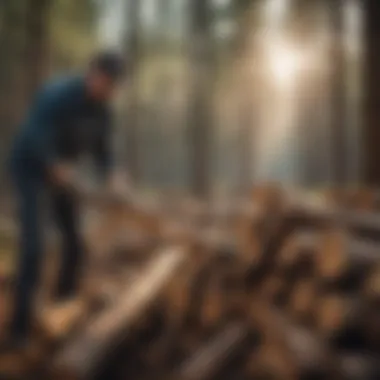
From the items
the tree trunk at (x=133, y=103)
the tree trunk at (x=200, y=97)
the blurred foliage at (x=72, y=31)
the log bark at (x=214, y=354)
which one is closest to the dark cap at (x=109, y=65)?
the log bark at (x=214, y=354)

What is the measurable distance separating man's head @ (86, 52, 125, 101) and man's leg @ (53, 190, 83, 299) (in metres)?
0.35

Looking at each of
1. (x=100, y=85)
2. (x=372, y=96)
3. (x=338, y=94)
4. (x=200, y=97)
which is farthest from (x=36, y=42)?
(x=100, y=85)

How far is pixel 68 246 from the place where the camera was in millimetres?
2627

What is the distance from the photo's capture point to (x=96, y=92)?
94.1 inches

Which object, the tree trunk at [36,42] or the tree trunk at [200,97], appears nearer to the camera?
the tree trunk at [36,42]

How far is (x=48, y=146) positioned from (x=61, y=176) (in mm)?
98

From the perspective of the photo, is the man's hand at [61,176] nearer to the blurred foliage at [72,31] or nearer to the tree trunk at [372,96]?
the blurred foliage at [72,31]

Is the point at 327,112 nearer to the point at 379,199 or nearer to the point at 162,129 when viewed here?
the point at 162,129

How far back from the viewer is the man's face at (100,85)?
2344 mm

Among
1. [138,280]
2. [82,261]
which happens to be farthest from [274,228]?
[82,261]

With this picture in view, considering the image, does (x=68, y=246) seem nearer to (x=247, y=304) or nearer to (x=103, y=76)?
(x=103, y=76)

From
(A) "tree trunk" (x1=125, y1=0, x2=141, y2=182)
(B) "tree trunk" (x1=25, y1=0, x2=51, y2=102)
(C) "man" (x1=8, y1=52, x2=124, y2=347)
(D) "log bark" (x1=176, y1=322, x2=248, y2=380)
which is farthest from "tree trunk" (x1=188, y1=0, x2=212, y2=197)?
(D) "log bark" (x1=176, y1=322, x2=248, y2=380)

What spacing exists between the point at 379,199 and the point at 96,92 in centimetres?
103

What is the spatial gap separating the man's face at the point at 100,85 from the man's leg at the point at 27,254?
314 millimetres
